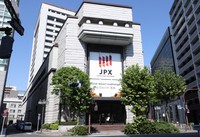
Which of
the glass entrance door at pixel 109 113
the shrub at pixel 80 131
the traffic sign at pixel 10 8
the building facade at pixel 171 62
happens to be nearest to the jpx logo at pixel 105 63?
the glass entrance door at pixel 109 113

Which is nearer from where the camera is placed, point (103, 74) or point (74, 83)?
point (74, 83)

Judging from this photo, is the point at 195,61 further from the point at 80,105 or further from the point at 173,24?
the point at 80,105

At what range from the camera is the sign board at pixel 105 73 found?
112 ft

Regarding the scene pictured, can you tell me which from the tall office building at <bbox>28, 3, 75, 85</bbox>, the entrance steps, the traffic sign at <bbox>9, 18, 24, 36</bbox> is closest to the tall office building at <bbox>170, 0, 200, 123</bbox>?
the entrance steps

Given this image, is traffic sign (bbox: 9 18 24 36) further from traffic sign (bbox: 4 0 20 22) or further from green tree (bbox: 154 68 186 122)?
green tree (bbox: 154 68 186 122)

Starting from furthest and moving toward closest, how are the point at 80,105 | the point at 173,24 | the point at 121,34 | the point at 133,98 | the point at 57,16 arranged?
1. the point at 57,16
2. the point at 173,24
3. the point at 121,34
4. the point at 80,105
5. the point at 133,98

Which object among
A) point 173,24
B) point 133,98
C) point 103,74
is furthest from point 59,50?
Answer: point 173,24

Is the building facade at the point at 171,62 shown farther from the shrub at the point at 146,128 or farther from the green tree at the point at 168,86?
the shrub at the point at 146,128

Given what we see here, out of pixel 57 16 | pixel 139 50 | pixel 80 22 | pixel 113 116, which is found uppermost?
pixel 57 16

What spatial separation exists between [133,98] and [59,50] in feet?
64.9

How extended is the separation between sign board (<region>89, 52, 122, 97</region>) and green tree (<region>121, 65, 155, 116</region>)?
7.56m

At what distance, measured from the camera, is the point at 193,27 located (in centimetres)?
5519

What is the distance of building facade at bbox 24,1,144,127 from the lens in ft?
111

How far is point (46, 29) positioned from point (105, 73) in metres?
60.7
